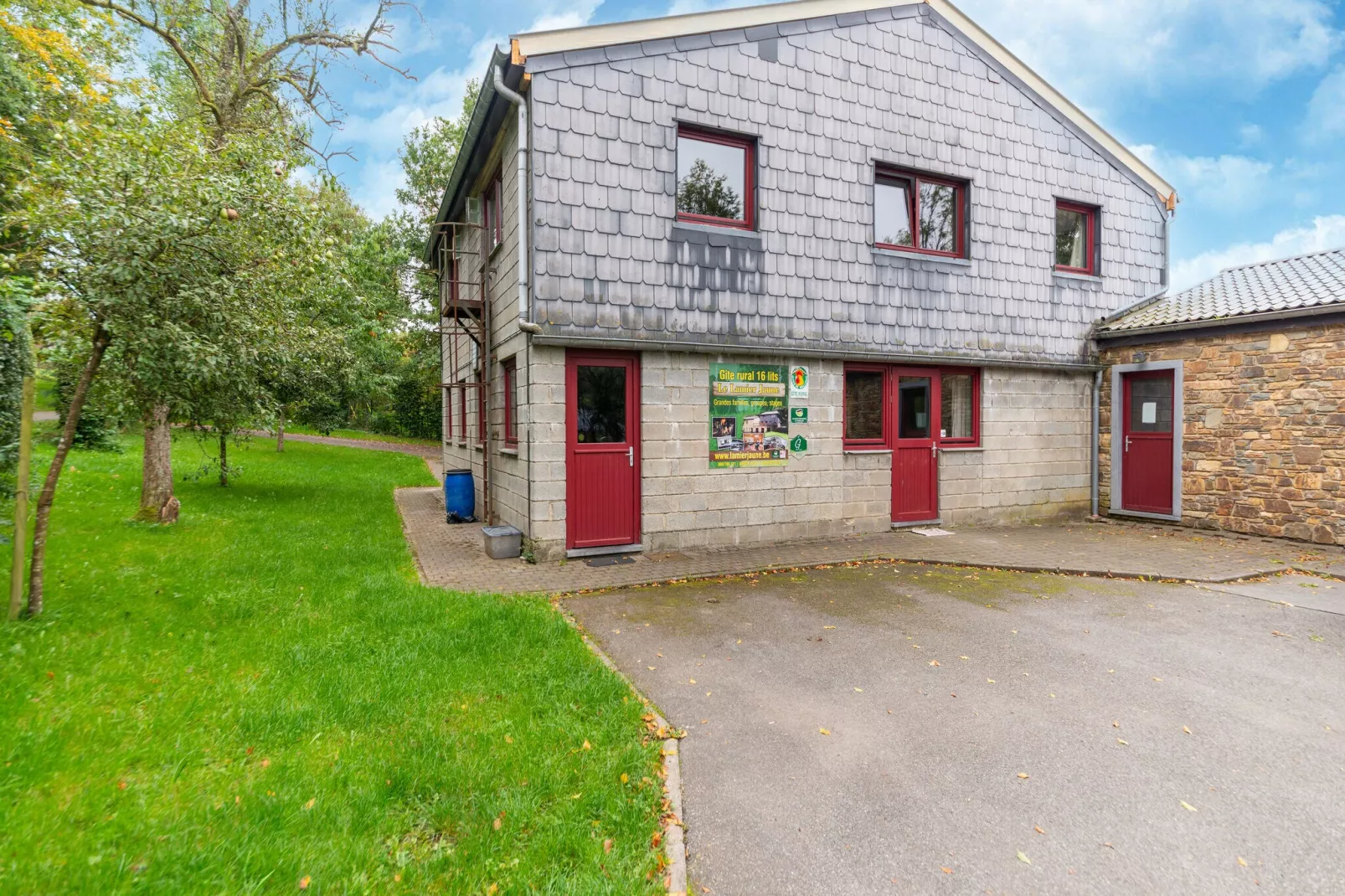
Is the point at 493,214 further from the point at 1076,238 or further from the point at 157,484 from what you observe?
the point at 1076,238

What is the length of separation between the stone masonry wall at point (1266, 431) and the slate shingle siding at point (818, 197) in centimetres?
198

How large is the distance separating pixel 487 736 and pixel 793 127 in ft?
28.2

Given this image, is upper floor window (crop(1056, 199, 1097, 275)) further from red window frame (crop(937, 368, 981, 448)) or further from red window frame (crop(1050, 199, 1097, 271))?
red window frame (crop(937, 368, 981, 448))

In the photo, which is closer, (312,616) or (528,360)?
(312,616)

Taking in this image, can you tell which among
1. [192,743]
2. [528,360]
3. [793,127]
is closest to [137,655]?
[192,743]

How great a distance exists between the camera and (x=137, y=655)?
426 centimetres

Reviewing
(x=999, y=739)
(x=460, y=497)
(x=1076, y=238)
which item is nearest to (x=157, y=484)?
(x=460, y=497)

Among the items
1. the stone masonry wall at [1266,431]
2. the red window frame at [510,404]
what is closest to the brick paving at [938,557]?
the stone masonry wall at [1266,431]

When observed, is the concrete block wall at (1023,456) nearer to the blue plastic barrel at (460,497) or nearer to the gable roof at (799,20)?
the gable roof at (799,20)

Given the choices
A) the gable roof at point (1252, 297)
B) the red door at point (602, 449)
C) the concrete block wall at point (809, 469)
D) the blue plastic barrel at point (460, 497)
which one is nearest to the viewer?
the concrete block wall at point (809, 469)

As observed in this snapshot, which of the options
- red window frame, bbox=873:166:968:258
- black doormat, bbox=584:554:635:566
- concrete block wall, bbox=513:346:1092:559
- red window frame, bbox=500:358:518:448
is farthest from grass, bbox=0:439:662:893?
red window frame, bbox=873:166:968:258

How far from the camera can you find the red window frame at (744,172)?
27.5 ft

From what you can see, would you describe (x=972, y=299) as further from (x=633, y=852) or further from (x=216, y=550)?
(x=216, y=550)

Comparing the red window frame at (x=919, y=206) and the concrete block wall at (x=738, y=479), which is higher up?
the red window frame at (x=919, y=206)
